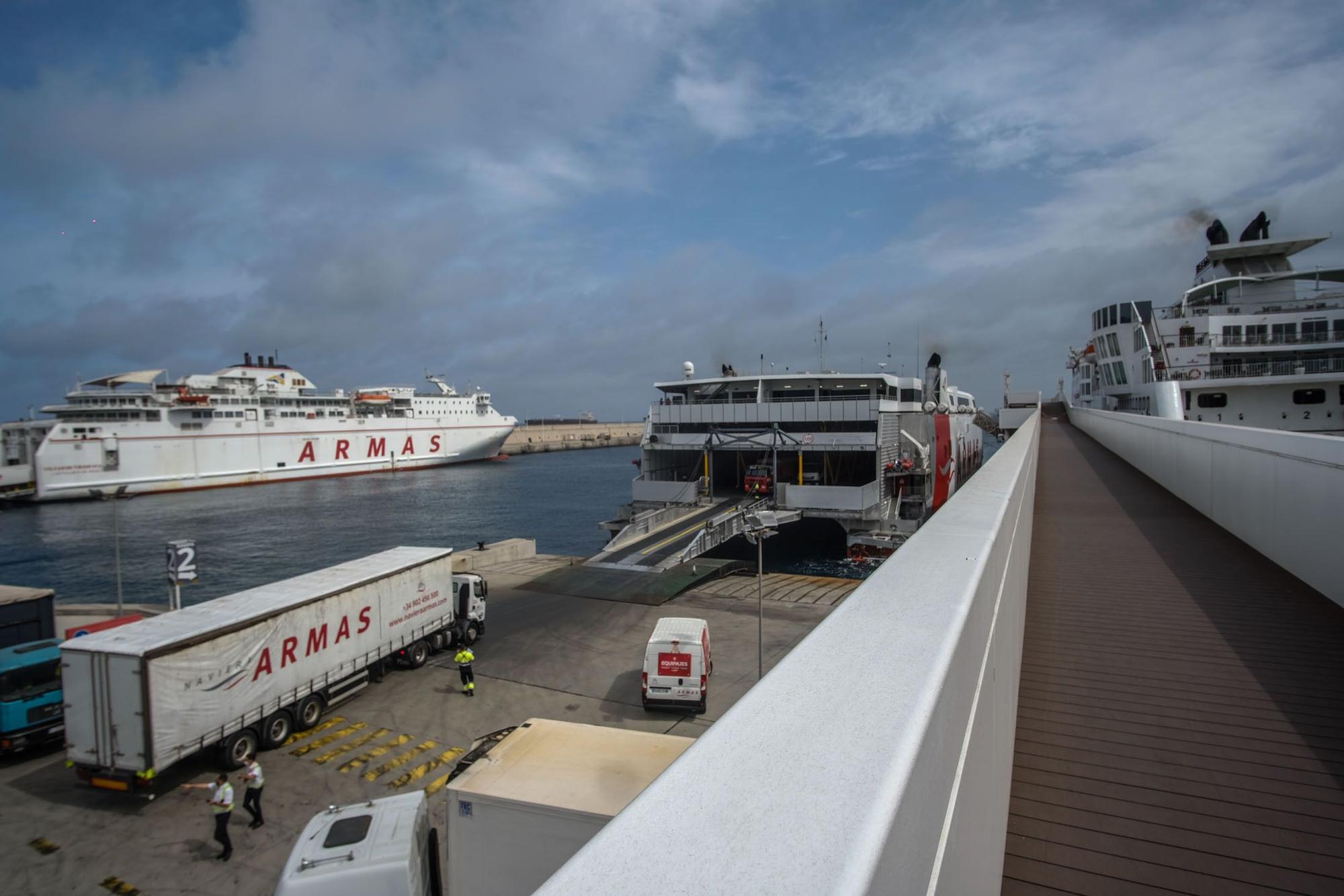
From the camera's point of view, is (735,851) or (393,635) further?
(393,635)

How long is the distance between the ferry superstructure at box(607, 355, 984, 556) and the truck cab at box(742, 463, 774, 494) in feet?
0.22

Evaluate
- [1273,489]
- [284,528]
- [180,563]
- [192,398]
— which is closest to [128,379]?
[192,398]

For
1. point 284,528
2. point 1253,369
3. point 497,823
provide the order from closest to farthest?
point 497,823
point 1253,369
point 284,528

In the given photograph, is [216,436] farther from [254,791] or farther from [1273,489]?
[1273,489]

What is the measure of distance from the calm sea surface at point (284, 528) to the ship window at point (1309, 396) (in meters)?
21.9

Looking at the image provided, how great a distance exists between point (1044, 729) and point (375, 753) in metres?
11.3

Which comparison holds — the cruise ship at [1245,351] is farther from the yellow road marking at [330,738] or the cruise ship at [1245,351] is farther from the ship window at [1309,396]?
the yellow road marking at [330,738]

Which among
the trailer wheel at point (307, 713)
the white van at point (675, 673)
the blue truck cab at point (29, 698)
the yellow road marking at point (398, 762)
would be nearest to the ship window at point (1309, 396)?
the white van at point (675, 673)

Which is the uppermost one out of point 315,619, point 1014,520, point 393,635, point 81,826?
point 1014,520

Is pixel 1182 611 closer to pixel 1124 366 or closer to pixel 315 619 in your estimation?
pixel 315 619

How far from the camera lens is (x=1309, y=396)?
31.7m

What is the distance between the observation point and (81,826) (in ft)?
33.2

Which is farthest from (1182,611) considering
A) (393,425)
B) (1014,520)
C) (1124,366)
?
(393,425)

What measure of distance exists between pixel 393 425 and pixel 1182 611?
89.3m
